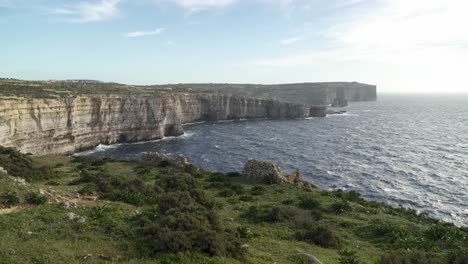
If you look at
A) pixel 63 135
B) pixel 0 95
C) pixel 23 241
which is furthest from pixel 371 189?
pixel 0 95

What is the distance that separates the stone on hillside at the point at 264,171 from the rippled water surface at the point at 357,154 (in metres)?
15.1

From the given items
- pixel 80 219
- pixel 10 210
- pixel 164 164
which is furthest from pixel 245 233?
pixel 164 164

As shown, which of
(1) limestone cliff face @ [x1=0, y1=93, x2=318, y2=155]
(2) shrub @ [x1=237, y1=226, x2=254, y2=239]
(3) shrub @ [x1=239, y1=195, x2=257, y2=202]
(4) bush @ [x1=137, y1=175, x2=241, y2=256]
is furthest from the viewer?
(1) limestone cliff face @ [x1=0, y1=93, x2=318, y2=155]

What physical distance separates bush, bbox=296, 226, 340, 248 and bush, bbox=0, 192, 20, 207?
611 inches

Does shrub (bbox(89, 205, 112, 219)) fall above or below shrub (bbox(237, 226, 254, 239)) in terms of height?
above

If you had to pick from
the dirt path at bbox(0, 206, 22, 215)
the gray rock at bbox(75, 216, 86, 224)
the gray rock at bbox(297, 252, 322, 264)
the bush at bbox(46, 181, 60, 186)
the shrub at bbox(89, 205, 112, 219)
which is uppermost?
the dirt path at bbox(0, 206, 22, 215)

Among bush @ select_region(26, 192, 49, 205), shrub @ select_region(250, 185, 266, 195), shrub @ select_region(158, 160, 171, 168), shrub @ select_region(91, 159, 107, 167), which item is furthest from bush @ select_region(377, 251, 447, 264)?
shrub @ select_region(91, 159, 107, 167)

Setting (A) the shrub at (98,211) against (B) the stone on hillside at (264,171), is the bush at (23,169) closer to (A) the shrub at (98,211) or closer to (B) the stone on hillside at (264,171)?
(A) the shrub at (98,211)

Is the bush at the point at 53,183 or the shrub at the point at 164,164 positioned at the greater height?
the bush at the point at 53,183

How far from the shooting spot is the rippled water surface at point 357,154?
48.4 metres

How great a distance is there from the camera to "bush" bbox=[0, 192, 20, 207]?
19000mm

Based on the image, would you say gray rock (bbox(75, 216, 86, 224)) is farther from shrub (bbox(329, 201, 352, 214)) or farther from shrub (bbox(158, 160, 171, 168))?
shrub (bbox(158, 160, 171, 168))

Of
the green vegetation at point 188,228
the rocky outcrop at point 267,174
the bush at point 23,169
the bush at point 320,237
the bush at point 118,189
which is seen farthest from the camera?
the rocky outcrop at point 267,174

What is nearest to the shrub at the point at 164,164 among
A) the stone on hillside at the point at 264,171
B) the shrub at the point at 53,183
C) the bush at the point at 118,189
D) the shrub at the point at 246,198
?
the stone on hillside at the point at 264,171
